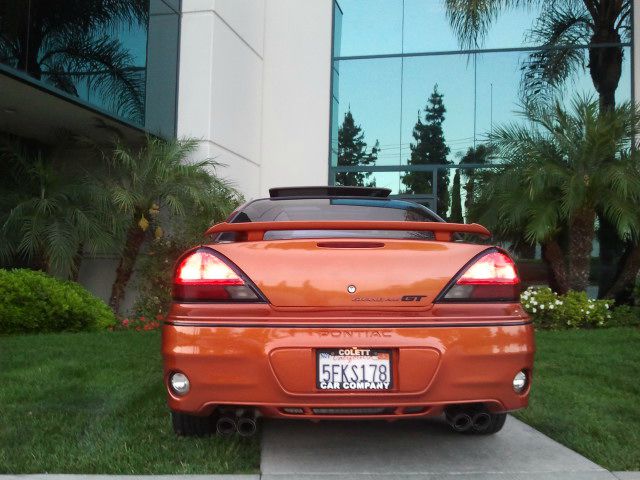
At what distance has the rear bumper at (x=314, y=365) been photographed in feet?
8.73

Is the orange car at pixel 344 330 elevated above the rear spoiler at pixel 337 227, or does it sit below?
below

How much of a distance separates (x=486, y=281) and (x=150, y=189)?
23.2 ft

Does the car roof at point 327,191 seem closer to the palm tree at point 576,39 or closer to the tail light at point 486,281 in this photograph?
the tail light at point 486,281

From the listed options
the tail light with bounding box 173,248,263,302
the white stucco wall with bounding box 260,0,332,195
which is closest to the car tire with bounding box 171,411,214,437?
the tail light with bounding box 173,248,263,302

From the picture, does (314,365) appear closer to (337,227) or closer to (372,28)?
(337,227)

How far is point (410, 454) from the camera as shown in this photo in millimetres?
3207

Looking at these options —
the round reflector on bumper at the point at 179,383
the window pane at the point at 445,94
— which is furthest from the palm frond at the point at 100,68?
the round reflector on bumper at the point at 179,383

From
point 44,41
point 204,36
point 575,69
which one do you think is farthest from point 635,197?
point 44,41

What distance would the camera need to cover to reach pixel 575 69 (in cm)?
1146

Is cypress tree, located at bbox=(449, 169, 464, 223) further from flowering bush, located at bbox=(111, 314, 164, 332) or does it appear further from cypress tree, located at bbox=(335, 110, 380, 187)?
flowering bush, located at bbox=(111, 314, 164, 332)

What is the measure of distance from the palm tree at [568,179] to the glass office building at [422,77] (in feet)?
8.22

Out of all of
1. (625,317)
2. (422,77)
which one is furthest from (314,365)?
(422,77)

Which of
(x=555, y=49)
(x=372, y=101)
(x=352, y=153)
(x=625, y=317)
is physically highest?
(x=555, y=49)

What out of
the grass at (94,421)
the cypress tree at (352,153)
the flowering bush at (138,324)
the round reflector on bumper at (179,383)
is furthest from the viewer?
the cypress tree at (352,153)
